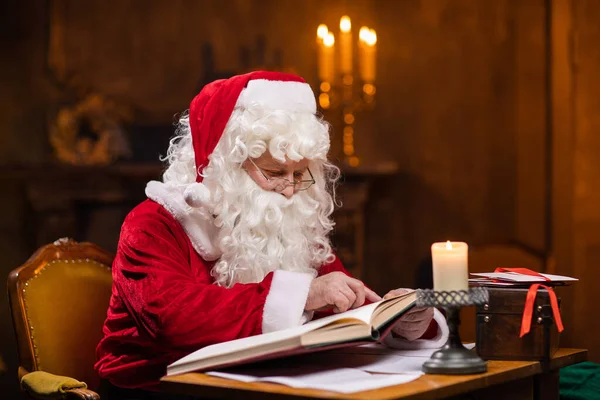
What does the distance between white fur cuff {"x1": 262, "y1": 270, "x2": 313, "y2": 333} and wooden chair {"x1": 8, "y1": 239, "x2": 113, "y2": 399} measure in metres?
0.88

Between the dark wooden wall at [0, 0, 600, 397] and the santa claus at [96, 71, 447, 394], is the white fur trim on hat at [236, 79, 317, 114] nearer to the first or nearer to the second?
the santa claus at [96, 71, 447, 394]

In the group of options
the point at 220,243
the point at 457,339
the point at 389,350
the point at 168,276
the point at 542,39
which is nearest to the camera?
the point at 457,339

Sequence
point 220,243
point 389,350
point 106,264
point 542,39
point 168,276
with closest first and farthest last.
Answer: point 389,350, point 168,276, point 220,243, point 106,264, point 542,39

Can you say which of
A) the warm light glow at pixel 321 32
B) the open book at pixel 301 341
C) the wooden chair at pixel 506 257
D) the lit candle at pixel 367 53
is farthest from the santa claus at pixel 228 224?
the warm light glow at pixel 321 32

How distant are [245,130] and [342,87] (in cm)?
268

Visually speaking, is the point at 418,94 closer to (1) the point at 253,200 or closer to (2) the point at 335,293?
(1) the point at 253,200

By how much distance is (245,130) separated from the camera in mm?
2738

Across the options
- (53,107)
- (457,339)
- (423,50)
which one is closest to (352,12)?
(423,50)

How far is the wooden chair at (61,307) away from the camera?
2822 mm

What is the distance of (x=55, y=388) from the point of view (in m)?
2.52

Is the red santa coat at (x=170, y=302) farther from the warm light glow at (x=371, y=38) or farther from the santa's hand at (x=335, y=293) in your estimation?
the warm light glow at (x=371, y=38)

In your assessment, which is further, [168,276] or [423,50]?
[423,50]

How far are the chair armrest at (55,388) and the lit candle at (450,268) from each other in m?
1.07

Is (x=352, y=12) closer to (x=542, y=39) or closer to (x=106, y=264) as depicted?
(x=542, y=39)
